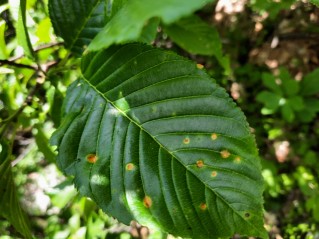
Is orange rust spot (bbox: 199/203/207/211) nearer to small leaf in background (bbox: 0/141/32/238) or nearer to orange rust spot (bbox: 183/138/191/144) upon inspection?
orange rust spot (bbox: 183/138/191/144)

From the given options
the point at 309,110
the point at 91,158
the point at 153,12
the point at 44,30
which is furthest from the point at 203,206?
the point at 309,110

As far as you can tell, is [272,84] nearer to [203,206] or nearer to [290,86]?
[290,86]

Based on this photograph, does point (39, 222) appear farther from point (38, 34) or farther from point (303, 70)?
point (303, 70)

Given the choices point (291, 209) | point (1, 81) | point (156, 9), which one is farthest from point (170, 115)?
point (291, 209)

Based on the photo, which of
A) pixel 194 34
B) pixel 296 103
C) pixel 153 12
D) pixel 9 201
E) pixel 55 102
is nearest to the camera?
pixel 153 12

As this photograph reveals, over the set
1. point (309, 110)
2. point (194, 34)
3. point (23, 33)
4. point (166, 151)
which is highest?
point (23, 33)

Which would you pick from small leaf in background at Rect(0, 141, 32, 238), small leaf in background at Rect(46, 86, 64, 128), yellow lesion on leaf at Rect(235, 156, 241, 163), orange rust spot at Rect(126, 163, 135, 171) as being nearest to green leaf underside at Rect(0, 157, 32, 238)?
small leaf in background at Rect(0, 141, 32, 238)
